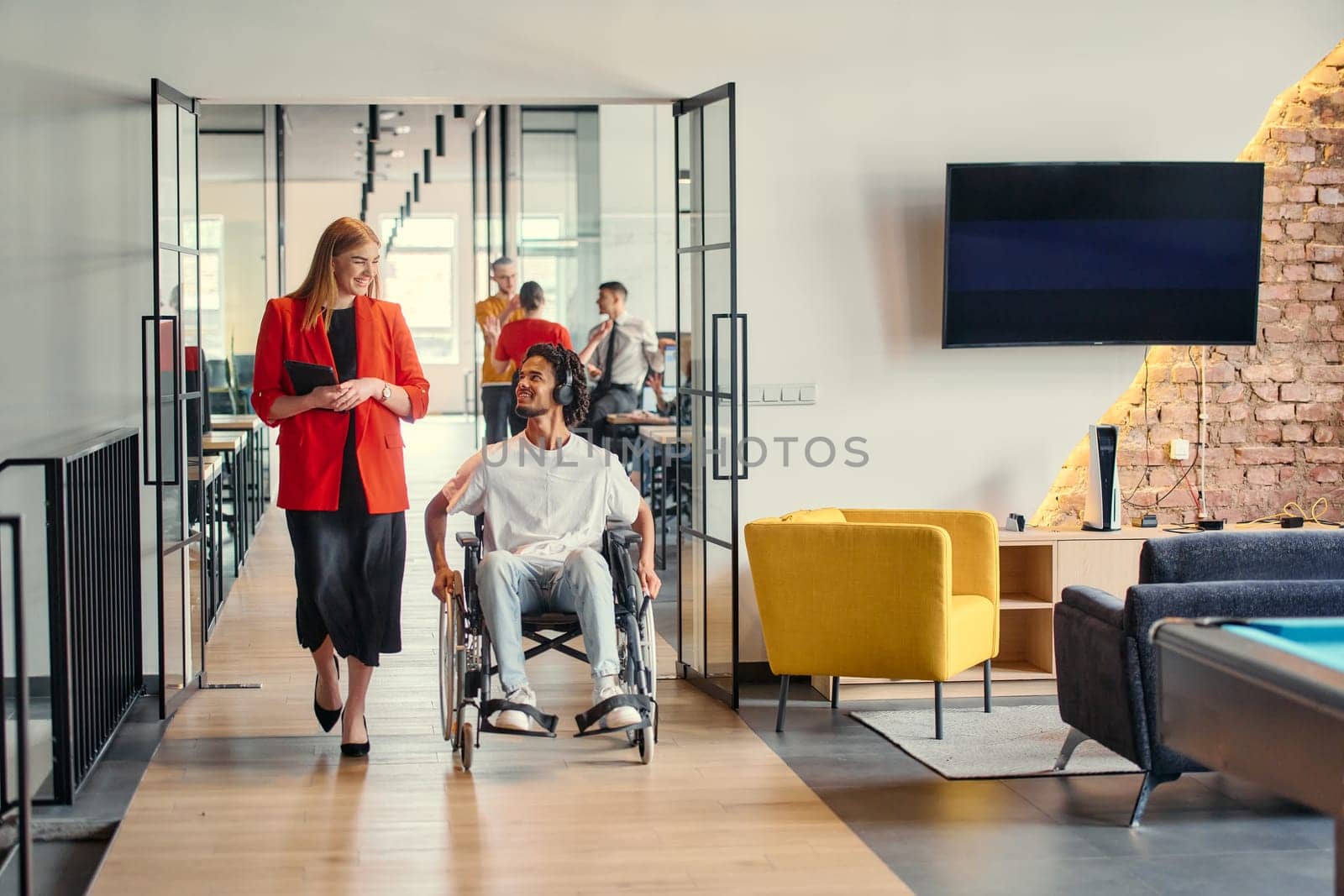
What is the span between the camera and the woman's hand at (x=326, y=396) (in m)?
4.21

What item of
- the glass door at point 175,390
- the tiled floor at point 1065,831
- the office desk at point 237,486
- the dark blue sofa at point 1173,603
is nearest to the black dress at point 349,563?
the glass door at point 175,390

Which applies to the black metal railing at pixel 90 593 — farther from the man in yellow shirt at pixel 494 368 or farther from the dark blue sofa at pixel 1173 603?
the man in yellow shirt at pixel 494 368

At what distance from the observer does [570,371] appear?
4.51 metres

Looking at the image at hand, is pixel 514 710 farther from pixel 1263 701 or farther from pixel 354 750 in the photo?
pixel 1263 701

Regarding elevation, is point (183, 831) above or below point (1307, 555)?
below

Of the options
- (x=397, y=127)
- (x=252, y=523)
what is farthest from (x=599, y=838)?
(x=397, y=127)

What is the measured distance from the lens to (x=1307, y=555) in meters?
3.85

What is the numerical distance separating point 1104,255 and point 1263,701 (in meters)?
3.37

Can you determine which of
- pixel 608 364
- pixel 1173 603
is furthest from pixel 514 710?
pixel 608 364

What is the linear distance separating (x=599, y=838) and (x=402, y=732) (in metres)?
1.27

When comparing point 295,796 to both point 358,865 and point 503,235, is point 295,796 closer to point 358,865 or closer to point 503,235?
point 358,865

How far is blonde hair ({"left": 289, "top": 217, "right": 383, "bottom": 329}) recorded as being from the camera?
14.0ft

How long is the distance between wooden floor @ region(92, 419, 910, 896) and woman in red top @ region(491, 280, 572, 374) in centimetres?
307

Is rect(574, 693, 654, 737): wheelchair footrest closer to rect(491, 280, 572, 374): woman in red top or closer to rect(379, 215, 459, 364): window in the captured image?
rect(491, 280, 572, 374): woman in red top
